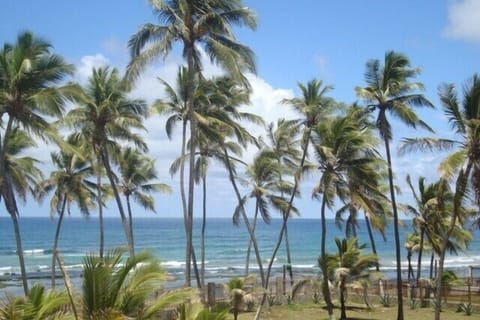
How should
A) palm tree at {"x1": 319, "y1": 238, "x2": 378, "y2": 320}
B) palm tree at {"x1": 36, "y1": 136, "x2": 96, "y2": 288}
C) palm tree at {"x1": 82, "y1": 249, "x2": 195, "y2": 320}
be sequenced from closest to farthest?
1. palm tree at {"x1": 82, "y1": 249, "x2": 195, "y2": 320}
2. palm tree at {"x1": 319, "y1": 238, "x2": 378, "y2": 320}
3. palm tree at {"x1": 36, "y1": 136, "x2": 96, "y2": 288}

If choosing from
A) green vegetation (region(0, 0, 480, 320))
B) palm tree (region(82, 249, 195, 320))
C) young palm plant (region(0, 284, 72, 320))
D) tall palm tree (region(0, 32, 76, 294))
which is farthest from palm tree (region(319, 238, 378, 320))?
young palm plant (region(0, 284, 72, 320))

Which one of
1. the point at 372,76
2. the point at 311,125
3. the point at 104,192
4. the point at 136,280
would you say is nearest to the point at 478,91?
the point at 372,76

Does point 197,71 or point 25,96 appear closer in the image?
point 25,96

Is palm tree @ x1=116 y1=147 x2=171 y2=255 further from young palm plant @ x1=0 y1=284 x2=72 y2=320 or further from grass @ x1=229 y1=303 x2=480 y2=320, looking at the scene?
young palm plant @ x1=0 y1=284 x2=72 y2=320

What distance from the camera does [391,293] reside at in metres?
32.4

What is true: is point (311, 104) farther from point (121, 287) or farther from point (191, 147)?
point (121, 287)

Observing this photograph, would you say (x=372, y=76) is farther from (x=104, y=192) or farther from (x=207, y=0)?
(x=104, y=192)

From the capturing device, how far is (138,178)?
35.8 metres

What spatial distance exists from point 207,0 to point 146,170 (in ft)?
55.2

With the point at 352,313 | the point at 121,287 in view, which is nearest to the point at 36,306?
the point at 121,287

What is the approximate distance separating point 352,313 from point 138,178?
47.6ft

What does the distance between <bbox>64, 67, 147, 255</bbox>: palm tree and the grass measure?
7143 millimetres

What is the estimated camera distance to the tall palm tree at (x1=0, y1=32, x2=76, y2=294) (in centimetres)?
1662

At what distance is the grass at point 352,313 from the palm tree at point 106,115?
281 inches
